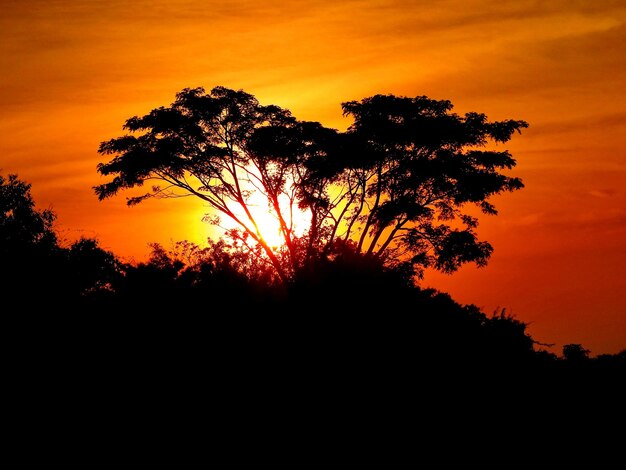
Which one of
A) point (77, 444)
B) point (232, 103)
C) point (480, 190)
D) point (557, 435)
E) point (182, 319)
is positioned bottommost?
point (77, 444)

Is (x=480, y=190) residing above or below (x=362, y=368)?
above

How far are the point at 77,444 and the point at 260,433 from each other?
4.97 m

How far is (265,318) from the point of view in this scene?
90.4 ft

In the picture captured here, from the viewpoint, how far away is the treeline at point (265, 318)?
25.9 meters

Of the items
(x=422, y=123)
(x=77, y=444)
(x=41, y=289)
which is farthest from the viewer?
(x=422, y=123)

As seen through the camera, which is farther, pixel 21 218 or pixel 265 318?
pixel 21 218

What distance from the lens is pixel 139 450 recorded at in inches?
878

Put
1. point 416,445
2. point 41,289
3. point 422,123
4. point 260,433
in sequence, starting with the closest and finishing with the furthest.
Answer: point 260,433
point 416,445
point 41,289
point 422,123

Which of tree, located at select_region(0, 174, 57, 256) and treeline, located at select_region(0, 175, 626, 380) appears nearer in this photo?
treeline, located at select_region(0, 175, 626, 380)

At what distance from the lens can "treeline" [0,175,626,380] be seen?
25.9m

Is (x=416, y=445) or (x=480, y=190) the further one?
(x=480, y=190)

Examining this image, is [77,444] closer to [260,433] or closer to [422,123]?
[260,433]

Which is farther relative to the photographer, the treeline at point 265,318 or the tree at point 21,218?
the tree at point 21,218

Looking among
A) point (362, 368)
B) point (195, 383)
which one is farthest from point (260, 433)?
point (362, 368)
